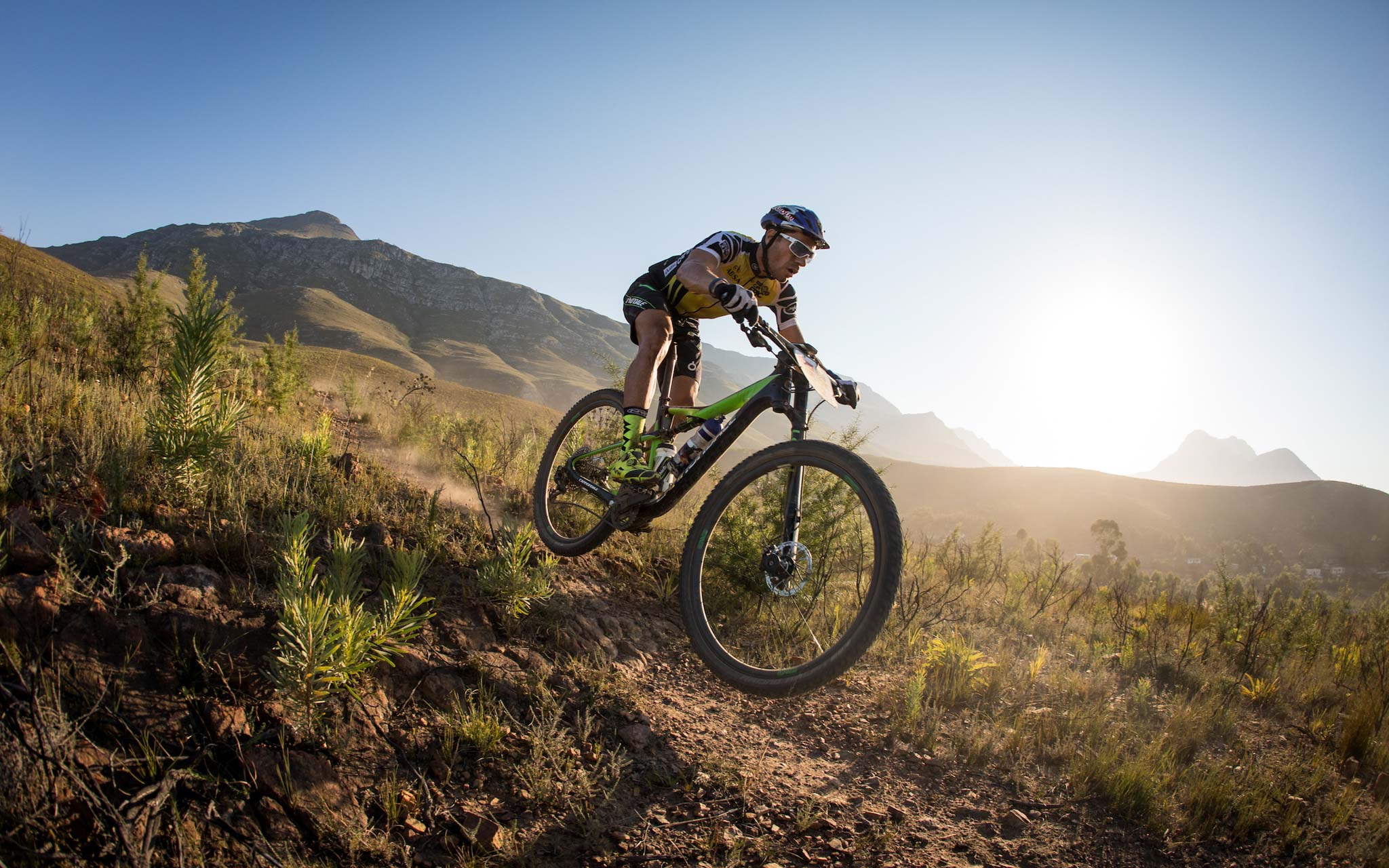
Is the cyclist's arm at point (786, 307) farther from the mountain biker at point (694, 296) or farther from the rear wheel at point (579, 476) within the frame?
the rear wheel at point (579, 476)

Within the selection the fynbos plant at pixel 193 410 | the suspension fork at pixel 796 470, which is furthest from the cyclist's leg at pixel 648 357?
the fynbos plant at pixel 193 410

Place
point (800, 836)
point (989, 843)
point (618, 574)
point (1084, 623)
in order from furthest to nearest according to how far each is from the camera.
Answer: point (1084, 623)
point (618, 574)
point (989, 843)
point (800, 836)

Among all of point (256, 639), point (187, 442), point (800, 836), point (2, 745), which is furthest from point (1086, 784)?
point (187, 442)

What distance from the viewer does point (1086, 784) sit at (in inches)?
118

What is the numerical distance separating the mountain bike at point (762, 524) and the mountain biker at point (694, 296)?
0.13m

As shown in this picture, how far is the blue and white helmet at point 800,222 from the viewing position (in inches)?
144

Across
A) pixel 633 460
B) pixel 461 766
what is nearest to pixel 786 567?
pixel 633 460

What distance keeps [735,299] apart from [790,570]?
148cm

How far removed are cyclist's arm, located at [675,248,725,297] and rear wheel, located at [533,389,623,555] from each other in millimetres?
1378

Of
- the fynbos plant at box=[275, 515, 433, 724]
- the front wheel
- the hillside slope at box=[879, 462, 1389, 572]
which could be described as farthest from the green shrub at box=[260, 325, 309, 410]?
the hillside slope at box=[879, 462, 1389, 572]

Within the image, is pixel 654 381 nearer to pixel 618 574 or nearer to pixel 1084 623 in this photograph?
pixel 618 574

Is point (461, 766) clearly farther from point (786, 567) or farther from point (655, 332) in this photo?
point (655, 332)

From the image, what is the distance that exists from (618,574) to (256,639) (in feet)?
8.06

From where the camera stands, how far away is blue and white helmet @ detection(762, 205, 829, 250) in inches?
144
